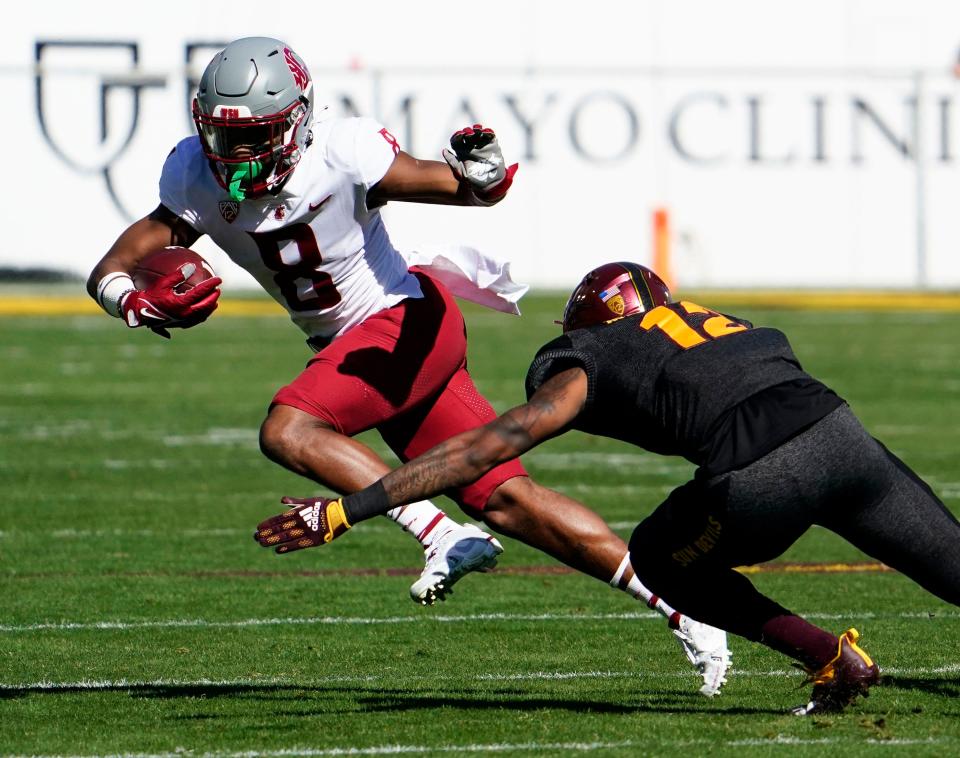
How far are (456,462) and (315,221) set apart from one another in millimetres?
1427

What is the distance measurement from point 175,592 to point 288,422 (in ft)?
5.99

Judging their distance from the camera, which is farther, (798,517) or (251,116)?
(251,116)

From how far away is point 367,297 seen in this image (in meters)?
6.02

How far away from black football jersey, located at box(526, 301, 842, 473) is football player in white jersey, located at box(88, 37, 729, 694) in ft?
2.73

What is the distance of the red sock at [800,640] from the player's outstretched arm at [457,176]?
58.0 inches

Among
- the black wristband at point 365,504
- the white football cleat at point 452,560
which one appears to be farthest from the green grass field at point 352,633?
the black wristband at point 365,504

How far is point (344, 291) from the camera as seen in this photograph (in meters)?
5.99

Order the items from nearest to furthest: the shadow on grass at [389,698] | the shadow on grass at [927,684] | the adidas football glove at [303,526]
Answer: the adidas football glove at [303,526], the shadow on grass at [389,698], the shadow on grass at [927,684]

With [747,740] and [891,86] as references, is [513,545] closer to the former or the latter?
[747,740]

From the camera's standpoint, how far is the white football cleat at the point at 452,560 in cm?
538

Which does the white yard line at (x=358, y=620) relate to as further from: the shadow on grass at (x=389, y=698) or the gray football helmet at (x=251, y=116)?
the gray football helmet at (x=251, y=116)

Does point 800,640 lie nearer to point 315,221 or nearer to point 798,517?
point 798,517

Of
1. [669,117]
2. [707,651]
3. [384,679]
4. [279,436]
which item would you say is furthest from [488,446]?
[669,117]

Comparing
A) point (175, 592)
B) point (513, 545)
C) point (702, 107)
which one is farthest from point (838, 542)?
point (702, 107)
